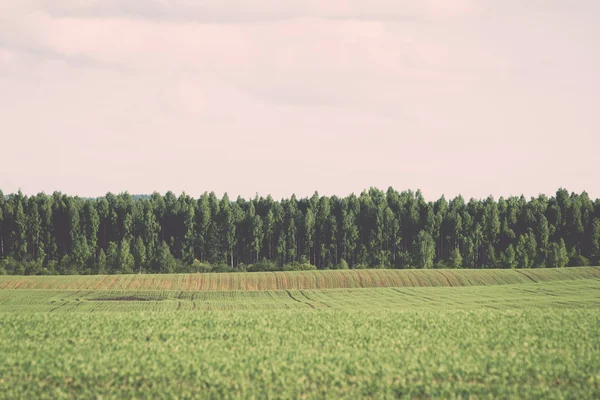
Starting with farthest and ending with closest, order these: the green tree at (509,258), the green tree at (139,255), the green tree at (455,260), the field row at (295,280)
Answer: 1. the green tree at (509,258)
2. the green tree at (455,260)
3. the green tree at (139,255)
4. the field row at (295,280)

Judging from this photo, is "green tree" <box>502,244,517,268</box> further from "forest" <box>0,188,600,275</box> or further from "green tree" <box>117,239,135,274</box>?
"green tree" <box>117,239,135,274</box>

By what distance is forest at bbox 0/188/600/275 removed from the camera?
414ft

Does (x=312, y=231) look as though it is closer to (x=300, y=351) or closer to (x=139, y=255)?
(x=139, y=255)

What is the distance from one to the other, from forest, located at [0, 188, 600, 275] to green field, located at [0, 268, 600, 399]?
5516cm

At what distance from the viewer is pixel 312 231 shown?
132 metres

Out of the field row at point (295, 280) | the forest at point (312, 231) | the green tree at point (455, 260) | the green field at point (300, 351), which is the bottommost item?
the green field at point (300, 351)

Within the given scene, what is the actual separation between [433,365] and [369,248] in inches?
3664

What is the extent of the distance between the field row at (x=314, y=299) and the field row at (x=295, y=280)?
13.8 feet

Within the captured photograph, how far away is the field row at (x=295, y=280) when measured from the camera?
8750cm

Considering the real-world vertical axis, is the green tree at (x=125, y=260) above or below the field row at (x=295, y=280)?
above

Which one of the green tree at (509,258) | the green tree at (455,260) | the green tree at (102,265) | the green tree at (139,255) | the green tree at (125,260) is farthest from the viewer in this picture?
the green tree at (509,258)

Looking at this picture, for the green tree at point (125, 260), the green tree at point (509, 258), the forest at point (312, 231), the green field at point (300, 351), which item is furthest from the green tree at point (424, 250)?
the green tree at point (125, 260)

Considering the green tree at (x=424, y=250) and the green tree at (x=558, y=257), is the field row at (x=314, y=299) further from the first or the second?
the green tree at (x=558, y=257)

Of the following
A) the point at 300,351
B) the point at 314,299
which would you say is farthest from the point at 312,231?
the point at 300,351
